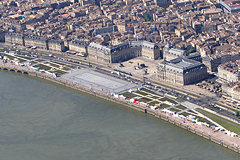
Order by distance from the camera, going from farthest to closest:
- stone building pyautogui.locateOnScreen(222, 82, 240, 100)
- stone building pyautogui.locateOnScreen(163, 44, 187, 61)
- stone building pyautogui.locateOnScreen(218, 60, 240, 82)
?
stone building pyautogui.locateOnScreen(163, 44, 187, 61), stone building pyautogui.locateOnScreen(218, 60, 240, 82), stone building pyautogui.locateOnScreen(222, 82, 240, 100)

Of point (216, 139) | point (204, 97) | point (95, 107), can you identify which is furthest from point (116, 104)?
point (216, 139)

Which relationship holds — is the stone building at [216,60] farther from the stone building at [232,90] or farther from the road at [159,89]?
the stone building at [232,90]

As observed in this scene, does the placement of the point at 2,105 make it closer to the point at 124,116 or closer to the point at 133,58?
the point at 124,116

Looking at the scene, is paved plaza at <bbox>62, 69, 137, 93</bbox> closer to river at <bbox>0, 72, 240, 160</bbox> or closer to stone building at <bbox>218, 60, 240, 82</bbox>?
river at <bbox>0, 72, 240, 160</bbox>

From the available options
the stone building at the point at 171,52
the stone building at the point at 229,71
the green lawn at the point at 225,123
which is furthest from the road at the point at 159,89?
the stone building at the point at 171,52

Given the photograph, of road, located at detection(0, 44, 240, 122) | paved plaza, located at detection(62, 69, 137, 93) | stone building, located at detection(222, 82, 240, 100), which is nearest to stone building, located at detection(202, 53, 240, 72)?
road, located at detection(0, 44, 240, 122)

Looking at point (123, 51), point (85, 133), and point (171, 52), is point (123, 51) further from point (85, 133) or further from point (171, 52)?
point (85, 133)
